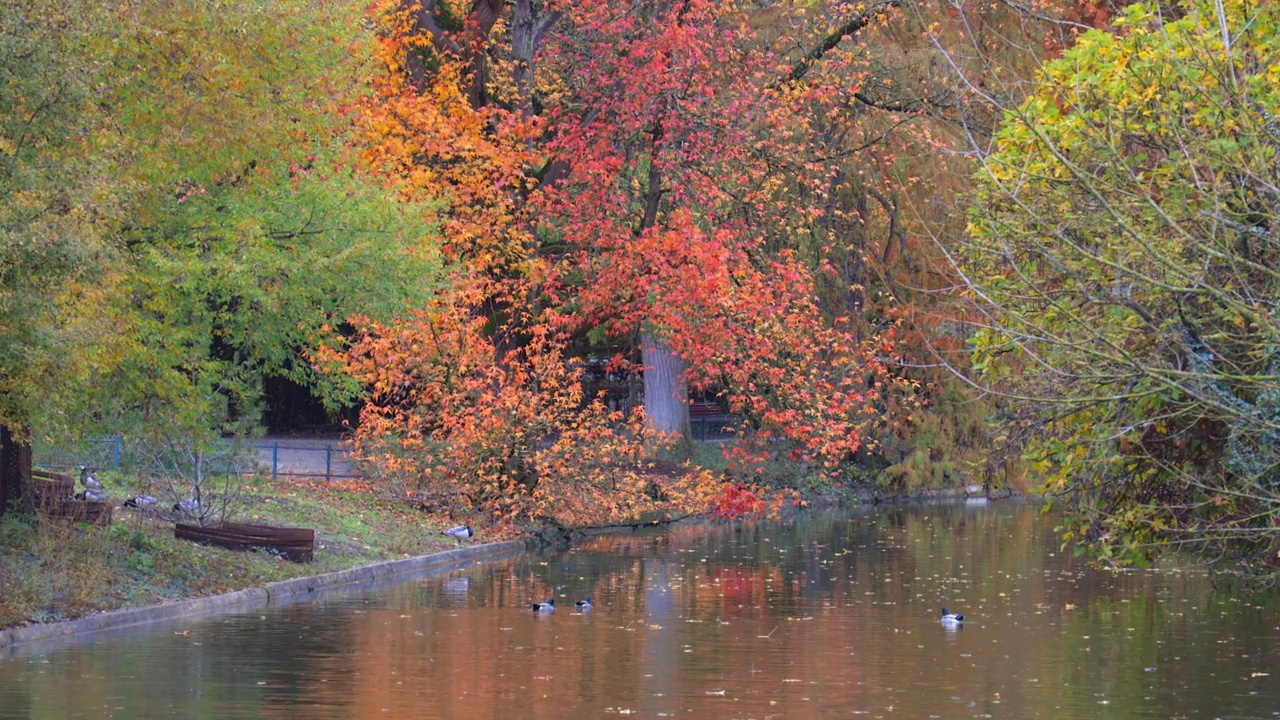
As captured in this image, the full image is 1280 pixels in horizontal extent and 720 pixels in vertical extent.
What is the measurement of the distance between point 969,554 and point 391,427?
36.3ft

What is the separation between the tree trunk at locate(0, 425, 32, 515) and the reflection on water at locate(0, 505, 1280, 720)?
4.07 m

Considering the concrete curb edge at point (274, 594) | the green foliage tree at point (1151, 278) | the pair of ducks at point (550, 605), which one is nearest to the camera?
the green foliage tree at point (1151, 278)

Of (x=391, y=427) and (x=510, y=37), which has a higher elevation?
(x=510, y=37)

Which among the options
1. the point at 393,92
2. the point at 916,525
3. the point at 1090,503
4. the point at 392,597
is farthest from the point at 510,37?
the point at 1090,503

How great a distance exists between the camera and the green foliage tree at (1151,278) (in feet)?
43.2

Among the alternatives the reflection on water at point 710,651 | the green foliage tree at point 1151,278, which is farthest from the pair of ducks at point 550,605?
the green foliage tree at point 1151,278

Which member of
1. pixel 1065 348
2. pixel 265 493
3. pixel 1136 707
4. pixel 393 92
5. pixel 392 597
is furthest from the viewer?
pixel 393 92

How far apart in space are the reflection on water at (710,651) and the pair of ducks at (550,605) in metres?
0.32

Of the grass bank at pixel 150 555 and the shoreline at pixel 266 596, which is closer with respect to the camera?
the shoreline at pixel 266 596

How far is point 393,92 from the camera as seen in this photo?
117ft

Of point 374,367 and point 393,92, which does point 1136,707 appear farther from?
point 393,92

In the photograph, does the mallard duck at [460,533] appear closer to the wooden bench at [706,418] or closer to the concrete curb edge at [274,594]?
the concrete curb edge at [274,594]

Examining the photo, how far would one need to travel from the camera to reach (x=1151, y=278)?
12742 millimetres

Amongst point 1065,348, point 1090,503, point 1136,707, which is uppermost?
point 1065,348
